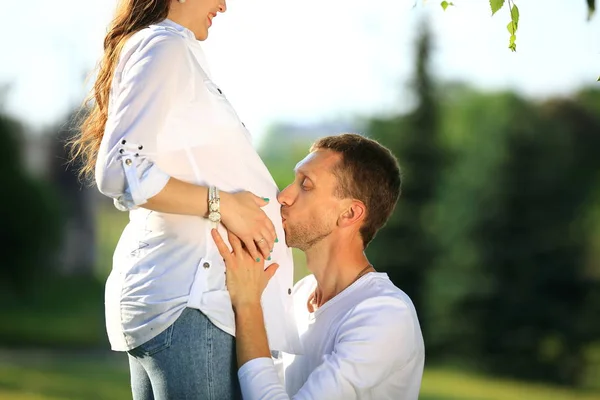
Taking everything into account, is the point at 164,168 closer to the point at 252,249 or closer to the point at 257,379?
the point at 252,249

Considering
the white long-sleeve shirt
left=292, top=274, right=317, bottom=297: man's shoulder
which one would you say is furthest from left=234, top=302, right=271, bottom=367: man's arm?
left=292, top=274, right=317, bottom=297: man's shoulder

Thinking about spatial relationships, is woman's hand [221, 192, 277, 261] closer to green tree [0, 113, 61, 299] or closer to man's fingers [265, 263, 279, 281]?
man's fingers [265, 263, 279, 281]

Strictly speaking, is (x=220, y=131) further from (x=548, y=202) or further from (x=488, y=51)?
(x=488, y=51)

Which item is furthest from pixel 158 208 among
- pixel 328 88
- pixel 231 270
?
pixel 328 88

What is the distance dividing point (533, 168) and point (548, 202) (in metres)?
0.90

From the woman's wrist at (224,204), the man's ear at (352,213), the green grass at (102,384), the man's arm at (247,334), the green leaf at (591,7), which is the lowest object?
the green grass at (102,384)

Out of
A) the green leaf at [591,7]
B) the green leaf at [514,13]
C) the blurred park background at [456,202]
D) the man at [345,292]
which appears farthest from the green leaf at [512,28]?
the blurred park background at [456,202]

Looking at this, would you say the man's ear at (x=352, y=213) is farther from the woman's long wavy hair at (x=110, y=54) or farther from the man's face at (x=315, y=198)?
the woman's long wavy hair at (x=110, y=54)

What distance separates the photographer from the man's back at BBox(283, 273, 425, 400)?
2943 millimetres

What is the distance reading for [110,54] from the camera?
2727 millimetres

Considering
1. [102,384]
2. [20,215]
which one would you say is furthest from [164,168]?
[20,215]

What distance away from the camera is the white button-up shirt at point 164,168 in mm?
2461

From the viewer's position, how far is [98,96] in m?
2.83

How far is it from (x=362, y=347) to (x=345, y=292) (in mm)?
294
